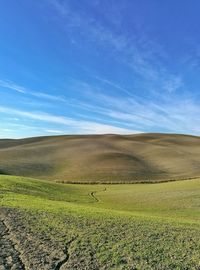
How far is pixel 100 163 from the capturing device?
65.9 m

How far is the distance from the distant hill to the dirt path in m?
39.6

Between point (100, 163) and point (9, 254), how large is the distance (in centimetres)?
5681

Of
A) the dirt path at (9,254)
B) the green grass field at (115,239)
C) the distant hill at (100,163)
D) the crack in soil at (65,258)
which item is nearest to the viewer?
the dirt path at (9,254)

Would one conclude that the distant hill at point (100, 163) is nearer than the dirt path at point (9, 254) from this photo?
No

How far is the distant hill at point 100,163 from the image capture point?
2169 inches

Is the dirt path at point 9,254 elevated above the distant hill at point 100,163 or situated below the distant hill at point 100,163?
below

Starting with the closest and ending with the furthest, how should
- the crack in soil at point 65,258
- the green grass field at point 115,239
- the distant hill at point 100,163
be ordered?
the crack in soil at point 65,258 → the green grass field at point 115,239 → the distant hill at point 100,163

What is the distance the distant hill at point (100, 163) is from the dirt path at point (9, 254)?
39.6m

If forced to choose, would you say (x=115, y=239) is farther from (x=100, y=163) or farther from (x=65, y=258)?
(x=100, y=163)

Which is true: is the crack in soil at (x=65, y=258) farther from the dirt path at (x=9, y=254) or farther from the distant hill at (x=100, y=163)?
the distant hill at (x=100, y=163)

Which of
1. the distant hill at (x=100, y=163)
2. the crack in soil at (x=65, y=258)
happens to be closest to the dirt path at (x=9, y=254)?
the crack in soil at (x=65, y=258)

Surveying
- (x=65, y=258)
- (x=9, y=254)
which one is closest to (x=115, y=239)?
(x=65, y=258)

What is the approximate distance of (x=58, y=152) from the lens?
79062 mm

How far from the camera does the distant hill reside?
5509cm
